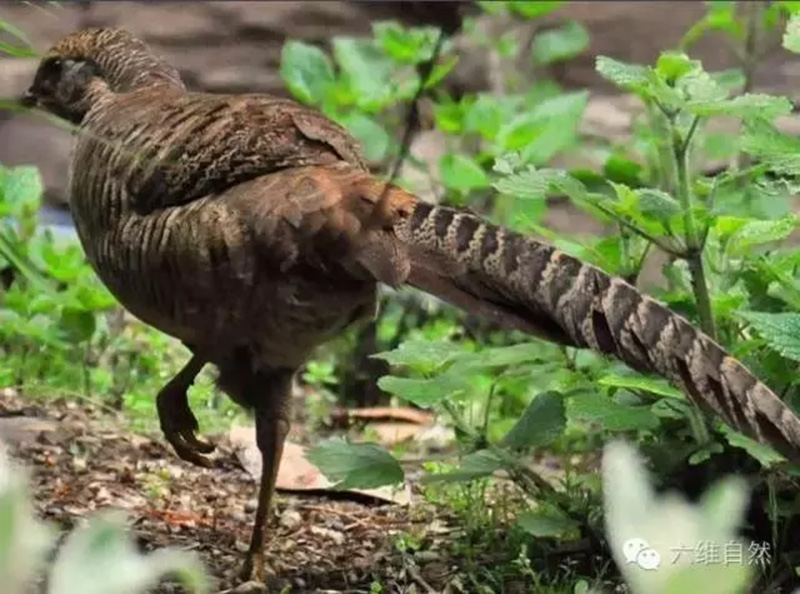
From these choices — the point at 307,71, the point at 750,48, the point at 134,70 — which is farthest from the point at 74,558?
the point at 750,48

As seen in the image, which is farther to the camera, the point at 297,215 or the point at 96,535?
the point at 297,215

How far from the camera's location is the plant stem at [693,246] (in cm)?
257

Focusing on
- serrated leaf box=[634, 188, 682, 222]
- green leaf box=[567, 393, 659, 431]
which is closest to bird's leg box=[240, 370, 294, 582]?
green leaf box=[567, 393, 659, 431]

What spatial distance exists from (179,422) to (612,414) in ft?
3.47

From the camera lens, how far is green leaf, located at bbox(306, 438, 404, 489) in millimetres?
2717

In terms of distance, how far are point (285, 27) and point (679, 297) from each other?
473cm

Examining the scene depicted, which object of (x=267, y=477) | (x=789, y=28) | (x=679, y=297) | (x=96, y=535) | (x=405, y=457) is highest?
(x=789, y=28)

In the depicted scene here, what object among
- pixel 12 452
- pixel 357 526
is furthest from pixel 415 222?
pixel 12 452

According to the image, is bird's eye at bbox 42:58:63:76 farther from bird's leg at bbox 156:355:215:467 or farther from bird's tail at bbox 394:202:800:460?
bird's tail at bbox 394:202:800:460

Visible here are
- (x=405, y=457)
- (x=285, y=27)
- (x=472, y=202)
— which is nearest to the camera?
(x=405, y=457)

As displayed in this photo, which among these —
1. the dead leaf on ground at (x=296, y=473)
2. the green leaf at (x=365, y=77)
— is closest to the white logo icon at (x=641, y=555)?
the dead leaf on ground at (x=296, y=473)

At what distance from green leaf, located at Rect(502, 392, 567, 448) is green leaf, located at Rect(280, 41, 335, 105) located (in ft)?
6.51

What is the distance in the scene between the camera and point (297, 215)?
2488 millimetres

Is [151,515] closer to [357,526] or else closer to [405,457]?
[357,526]
